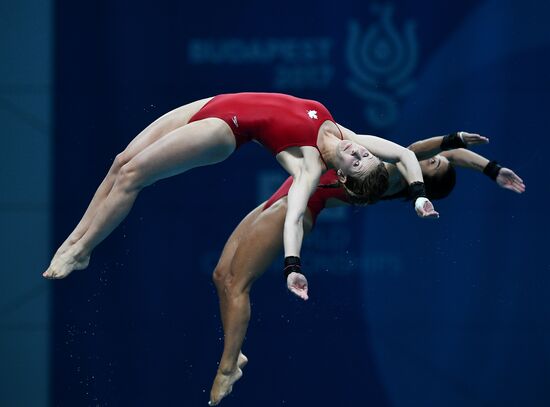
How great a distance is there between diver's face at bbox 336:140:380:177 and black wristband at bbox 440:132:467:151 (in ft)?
2.21

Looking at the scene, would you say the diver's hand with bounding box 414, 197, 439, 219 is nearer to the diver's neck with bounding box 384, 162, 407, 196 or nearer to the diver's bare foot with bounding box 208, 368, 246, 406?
the diver's neck with bounding box 384, 162, 407, 196

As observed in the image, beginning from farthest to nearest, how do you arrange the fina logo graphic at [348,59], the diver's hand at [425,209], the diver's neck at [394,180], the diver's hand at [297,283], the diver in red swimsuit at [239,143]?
1. the fina logo graphic at [348,59]
2. the diver's neck at [394,180]
3. the diver in red swimsuit at [239,143]
4. the diver's hand at [425,209]
5. the diver's hand at [297,283]

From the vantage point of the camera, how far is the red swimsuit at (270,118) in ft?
18.6

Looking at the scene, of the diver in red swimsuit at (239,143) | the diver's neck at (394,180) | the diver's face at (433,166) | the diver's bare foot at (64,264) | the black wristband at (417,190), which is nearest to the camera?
the black wristband at (417,190)

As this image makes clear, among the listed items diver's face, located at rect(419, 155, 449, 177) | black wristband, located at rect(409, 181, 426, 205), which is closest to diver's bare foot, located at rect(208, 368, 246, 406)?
Result: black wristband, located at rect(409, 181, 426, 205)

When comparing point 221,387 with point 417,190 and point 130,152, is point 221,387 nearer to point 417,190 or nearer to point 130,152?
point 130,152

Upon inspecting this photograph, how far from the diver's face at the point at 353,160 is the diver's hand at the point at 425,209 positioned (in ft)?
1.11

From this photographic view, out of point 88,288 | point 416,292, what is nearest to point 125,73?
point 88,288

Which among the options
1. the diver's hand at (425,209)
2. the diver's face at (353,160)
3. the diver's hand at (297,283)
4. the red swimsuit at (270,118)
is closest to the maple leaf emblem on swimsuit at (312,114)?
the red swimsuit at (270,118)

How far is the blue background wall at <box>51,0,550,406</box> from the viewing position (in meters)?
7.47

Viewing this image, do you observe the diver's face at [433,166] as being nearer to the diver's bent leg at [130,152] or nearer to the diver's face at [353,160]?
the diver's face at [353,160]

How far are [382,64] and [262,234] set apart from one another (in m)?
2.03

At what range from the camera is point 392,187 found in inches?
247

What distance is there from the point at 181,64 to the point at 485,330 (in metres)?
2.89
